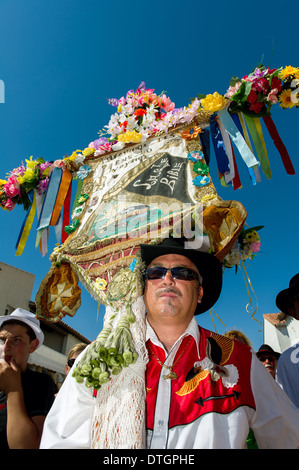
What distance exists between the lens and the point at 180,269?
2.35 m

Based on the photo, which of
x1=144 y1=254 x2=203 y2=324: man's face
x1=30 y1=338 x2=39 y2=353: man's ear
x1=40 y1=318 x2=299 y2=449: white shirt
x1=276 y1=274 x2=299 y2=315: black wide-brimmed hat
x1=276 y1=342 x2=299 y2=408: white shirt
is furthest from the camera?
x1=276 y1=274 x2=299 y2=315: black wide-brimmed hat

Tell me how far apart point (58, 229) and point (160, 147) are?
172 cm

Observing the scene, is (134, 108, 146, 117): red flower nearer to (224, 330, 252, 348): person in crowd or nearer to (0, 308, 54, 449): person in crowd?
(0, 308, 54, 449): person in crowd

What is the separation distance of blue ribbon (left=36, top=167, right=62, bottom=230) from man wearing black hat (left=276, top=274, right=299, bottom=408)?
2966mm

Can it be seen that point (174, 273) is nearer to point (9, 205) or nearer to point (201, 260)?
point (201, 260)

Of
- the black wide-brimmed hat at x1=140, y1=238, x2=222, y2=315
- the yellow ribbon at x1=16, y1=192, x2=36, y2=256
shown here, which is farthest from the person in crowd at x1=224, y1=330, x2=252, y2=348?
the yellow ribbon at x1=16, y1=192, x2=36, y2=256

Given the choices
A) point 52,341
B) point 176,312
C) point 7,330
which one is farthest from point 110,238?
point 52,341

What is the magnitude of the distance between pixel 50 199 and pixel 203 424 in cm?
331

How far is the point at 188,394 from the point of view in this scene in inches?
70.8

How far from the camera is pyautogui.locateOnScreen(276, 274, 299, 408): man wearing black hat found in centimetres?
270

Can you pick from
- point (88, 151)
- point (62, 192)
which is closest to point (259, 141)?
point (88, 151)

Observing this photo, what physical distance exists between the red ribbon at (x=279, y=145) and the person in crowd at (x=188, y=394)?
2020mm

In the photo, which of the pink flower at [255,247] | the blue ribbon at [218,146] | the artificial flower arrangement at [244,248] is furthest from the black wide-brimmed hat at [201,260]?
the blue ribbon at [218,146]

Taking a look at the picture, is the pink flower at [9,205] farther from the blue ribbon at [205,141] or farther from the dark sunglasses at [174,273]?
the dark sunglasses at [174,273]
